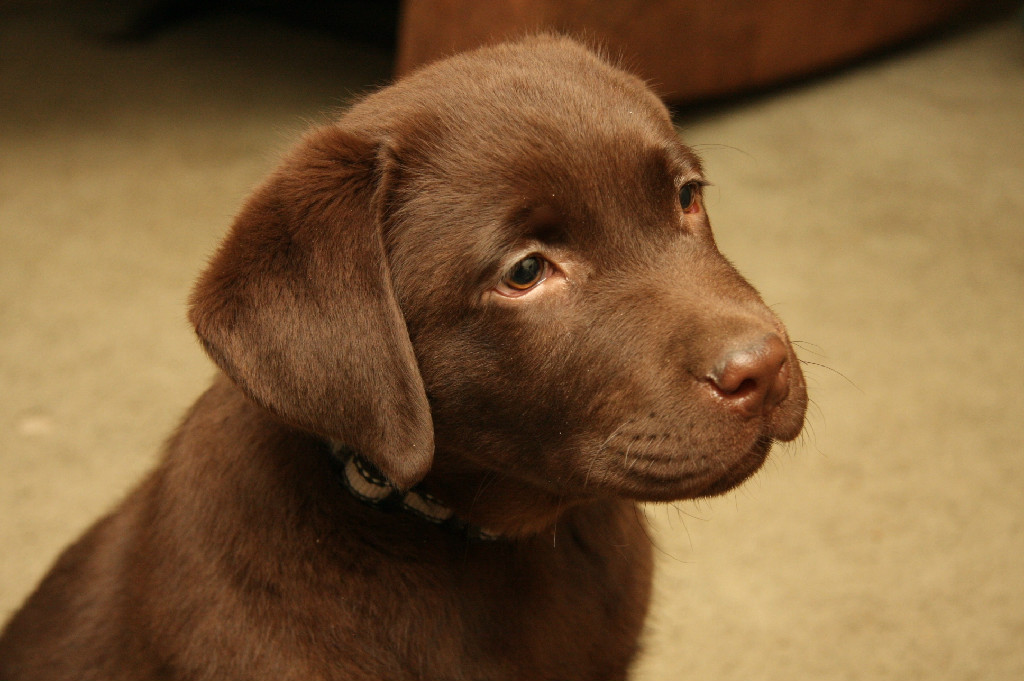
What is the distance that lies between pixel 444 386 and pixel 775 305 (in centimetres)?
285

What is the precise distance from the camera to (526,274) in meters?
1.97

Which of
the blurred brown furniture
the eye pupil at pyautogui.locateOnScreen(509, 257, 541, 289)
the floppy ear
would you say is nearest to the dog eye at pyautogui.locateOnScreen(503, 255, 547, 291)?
the eye pupil at pyautogui.locateOnScreen(509, 257, 541, 289)

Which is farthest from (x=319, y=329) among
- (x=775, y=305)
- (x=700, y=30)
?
(x=700, y=30)

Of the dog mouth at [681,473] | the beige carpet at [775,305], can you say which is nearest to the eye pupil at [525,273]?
the dog mouth at [681,473]

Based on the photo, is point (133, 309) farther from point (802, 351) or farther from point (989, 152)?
point (989, 152)

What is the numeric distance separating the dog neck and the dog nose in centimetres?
63

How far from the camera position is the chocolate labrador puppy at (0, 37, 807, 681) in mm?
1865

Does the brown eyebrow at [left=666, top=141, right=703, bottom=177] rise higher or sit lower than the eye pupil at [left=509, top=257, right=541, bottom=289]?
higher

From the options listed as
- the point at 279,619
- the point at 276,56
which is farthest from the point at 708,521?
the point at 276,56

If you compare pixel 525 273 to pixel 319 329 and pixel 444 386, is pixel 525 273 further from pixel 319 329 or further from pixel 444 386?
pixel 319 329

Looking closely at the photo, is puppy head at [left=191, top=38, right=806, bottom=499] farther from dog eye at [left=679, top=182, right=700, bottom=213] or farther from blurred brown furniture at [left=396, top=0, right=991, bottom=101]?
blurred brown furniture at [left=396, top=0, right=991, bottom=101]

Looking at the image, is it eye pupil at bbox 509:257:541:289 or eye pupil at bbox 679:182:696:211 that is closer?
eye pupil at bbox 509:257:541:289

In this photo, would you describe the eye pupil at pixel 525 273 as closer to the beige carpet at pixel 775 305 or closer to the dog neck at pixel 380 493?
the dog neck at pixel 380 493

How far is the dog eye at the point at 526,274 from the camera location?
1960mm
